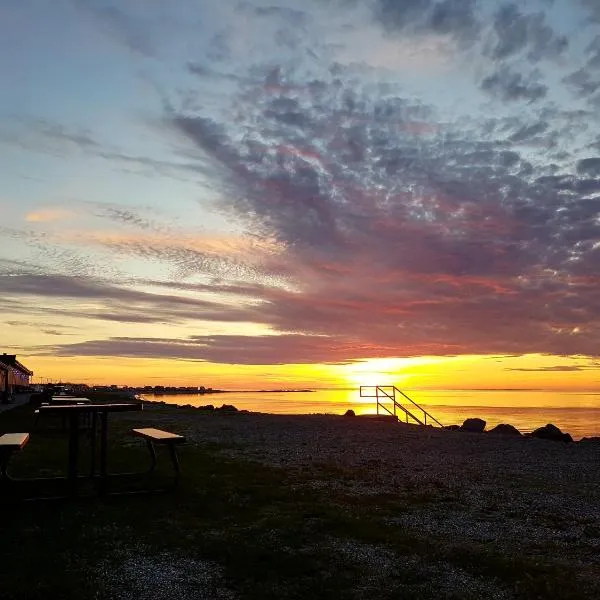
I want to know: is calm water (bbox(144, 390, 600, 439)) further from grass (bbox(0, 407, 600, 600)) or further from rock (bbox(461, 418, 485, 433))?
grass (bbox(0, 407, 600, 600))

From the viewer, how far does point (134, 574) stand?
591 cm

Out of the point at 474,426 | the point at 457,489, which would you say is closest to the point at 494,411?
the point at 474,426

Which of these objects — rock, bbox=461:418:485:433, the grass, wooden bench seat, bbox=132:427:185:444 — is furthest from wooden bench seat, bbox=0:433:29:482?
rock, bbox=461:418:485:433

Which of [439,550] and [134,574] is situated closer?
[134,574]

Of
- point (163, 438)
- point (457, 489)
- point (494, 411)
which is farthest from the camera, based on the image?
point (494, 411)

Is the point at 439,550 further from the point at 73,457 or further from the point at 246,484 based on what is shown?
the point at 73,457

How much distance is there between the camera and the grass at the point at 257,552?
557cm

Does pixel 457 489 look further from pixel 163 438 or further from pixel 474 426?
pixel 474 426

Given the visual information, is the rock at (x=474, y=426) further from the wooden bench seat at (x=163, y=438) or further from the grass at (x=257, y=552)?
the wooden bench seat at (x=163, y=438)

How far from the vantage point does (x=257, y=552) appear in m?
6.59

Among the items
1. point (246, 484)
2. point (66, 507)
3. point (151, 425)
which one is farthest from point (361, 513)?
point (151, 425)

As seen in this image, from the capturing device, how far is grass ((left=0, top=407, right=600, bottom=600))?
557cm

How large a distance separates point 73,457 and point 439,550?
20.3 ft

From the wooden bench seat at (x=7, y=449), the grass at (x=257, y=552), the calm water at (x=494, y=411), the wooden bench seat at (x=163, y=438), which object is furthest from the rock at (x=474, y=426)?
the wooden bench seat at (x=7, y=449)
